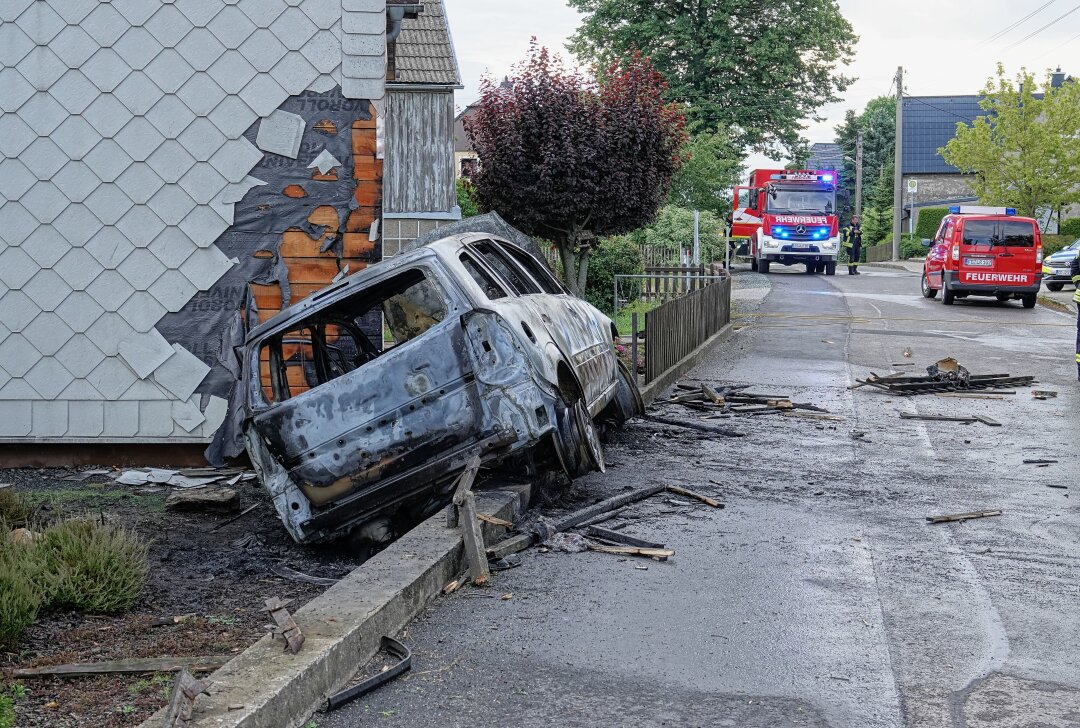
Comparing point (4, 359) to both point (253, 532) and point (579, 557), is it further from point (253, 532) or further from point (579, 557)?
point (579, 557)

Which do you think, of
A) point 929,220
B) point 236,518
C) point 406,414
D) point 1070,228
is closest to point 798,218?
point 1070,228

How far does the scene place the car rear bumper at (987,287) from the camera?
90.6 ft

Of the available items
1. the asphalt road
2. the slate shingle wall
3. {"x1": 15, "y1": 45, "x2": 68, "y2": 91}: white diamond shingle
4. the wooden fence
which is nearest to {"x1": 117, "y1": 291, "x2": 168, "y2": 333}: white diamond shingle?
the slate shingle wall

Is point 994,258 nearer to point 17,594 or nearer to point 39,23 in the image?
point 39,23

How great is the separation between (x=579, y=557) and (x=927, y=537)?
222 cm

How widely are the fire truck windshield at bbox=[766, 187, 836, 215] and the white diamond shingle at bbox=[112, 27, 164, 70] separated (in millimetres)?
32285

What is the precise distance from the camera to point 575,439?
7.13 meters

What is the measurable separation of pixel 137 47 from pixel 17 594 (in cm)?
569

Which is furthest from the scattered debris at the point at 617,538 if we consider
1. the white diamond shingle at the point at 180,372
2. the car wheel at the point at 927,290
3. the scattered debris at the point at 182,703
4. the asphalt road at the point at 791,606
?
the car wheel at the point at 927,290

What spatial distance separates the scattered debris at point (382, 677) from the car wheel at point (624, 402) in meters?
5.70

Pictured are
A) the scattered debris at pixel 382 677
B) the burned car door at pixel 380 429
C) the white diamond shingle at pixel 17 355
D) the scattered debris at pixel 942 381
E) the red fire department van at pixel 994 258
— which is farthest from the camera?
the red fire department van at pixel 994 258

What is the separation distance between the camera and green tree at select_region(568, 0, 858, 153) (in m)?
46.1

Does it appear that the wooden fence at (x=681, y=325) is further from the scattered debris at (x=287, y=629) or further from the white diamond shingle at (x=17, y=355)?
the scattered debris at (x=287, y=629)

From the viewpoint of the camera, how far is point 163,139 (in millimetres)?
9336
